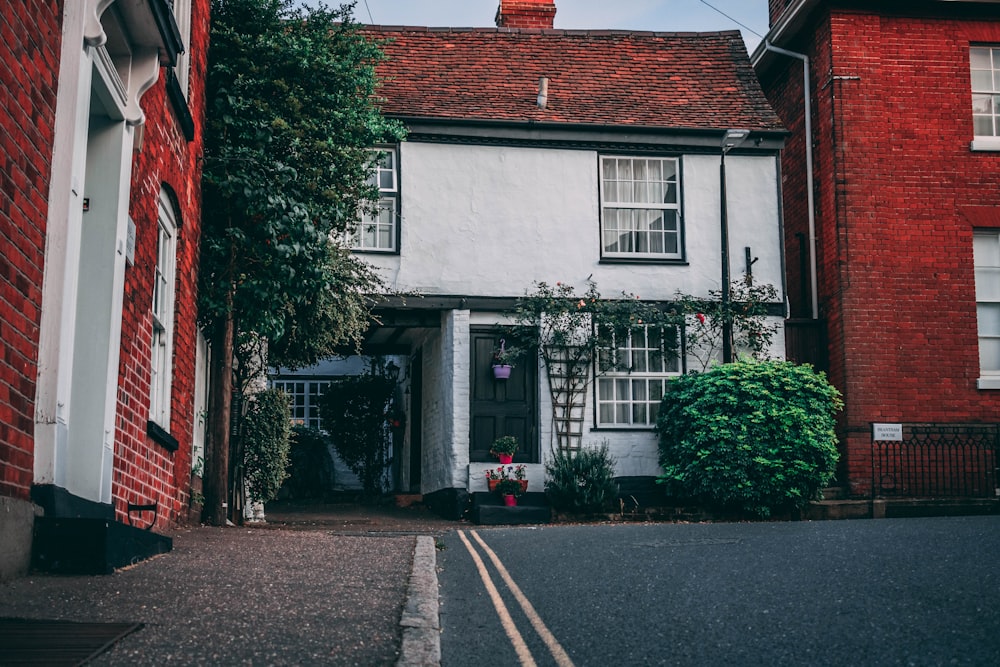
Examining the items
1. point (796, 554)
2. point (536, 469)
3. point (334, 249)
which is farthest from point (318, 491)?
point (796, 554)

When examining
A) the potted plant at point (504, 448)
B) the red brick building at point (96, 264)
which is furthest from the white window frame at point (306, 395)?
the red brick building at point (96, 264)

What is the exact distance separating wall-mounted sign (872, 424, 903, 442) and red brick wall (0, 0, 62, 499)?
14.0 m

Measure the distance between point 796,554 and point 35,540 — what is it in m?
5.65

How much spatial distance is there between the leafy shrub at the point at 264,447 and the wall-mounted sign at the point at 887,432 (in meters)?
9.03

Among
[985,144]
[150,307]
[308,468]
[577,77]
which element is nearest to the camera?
[150,307]

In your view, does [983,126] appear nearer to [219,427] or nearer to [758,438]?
[758,438]

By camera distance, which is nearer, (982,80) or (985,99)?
(985,99)

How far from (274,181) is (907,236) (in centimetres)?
1049

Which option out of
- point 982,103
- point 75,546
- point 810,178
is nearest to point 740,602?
point 75,546

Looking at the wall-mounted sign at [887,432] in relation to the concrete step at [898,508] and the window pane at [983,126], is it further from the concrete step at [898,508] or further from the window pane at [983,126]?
the window pane at [983,126]

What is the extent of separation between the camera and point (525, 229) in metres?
18.0

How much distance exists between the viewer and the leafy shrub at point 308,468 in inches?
917

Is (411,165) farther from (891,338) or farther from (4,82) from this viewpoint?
(4,82)

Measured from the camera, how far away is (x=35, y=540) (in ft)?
19.0
